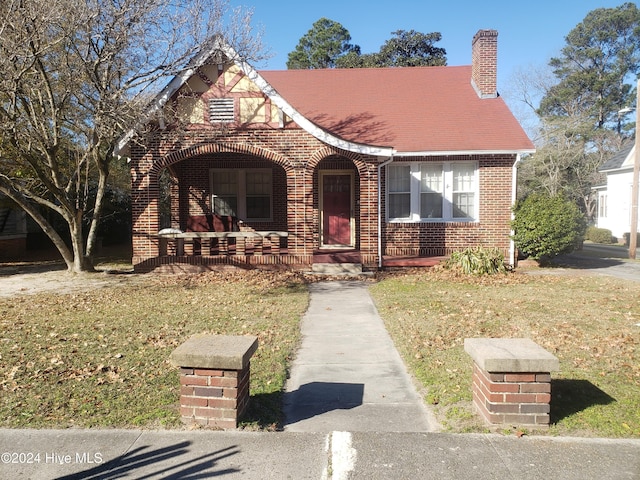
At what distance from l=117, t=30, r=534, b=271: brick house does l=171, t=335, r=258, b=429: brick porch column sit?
8778mm

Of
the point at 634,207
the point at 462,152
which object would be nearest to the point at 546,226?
the point at 462,152

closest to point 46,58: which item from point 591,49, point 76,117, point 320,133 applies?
point 76,117

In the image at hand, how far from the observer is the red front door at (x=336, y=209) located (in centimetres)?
1606

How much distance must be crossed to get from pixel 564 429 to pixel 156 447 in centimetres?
328

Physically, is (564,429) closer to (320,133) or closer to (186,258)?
→ (320,133)

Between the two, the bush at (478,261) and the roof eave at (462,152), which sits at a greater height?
the roof eave at (462,152)

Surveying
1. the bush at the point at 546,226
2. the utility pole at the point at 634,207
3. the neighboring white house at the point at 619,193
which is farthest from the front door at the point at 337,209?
the neighboring white house at the point at 619,193

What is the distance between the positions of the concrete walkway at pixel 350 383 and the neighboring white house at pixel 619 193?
1019 inches

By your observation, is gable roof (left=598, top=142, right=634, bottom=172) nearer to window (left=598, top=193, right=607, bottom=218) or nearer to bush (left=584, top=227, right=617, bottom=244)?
window (left=598, top=193, right=607, bottom=218)

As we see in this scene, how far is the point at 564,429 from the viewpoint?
4.12 metres

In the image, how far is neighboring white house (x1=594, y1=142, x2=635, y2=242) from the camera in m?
28.1

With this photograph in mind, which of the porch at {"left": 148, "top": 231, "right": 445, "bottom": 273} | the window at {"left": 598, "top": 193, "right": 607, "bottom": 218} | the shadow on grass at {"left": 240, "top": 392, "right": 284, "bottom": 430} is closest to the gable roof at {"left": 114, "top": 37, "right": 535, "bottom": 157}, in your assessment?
the porch at {"left": 148, "top": 231, "right": 445, "bottom": 273}

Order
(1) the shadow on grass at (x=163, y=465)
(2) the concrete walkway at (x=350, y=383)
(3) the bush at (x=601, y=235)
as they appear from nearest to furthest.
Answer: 1. (1) the shadow on grass at (x=163, y=465)
2. (2) the concrete walkway at (x=350, y=383)
3. (3) the bush at (x=601, y=235)

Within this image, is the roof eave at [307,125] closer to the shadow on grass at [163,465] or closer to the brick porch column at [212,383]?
the brick porch column at [212,383]
